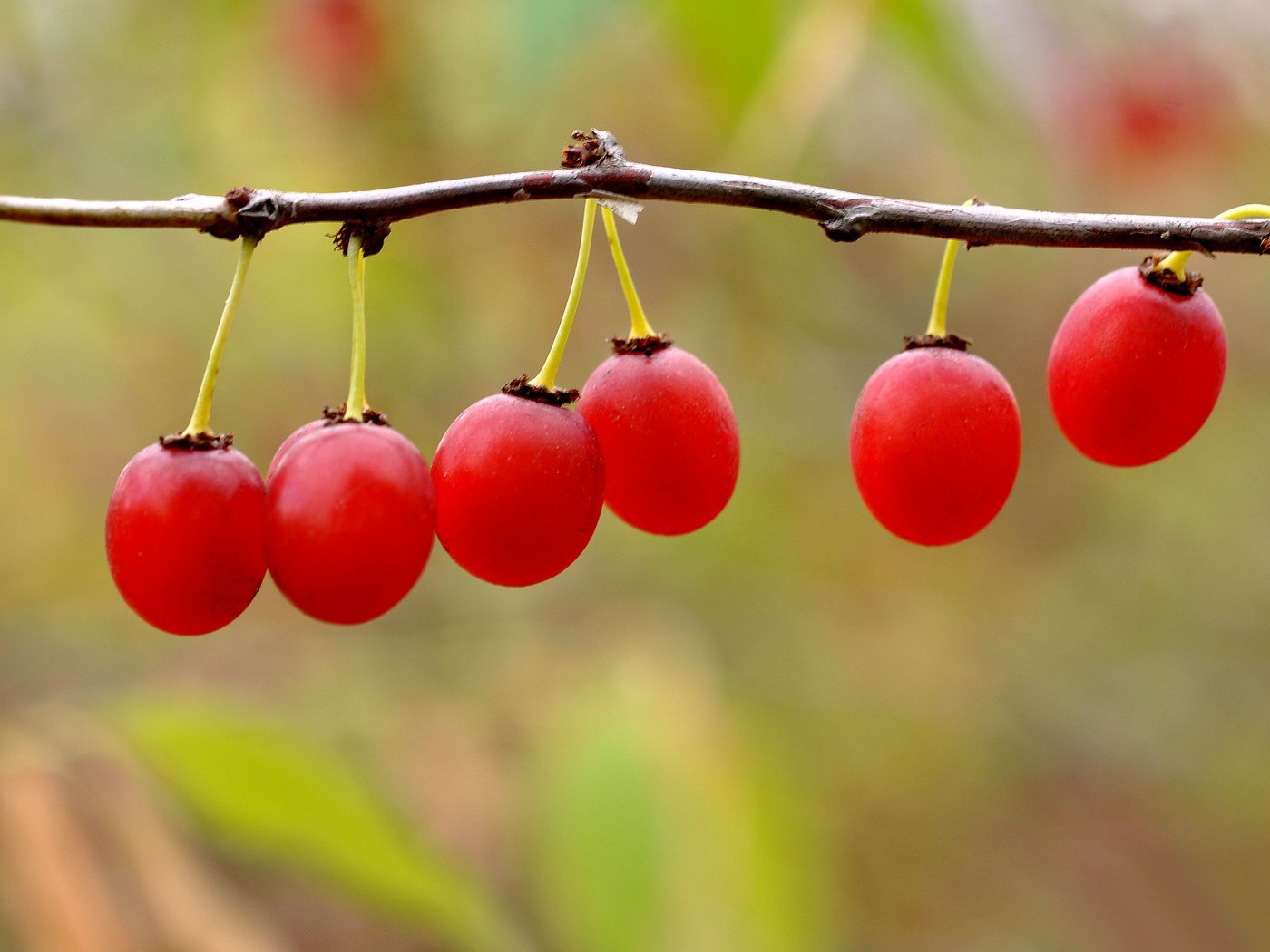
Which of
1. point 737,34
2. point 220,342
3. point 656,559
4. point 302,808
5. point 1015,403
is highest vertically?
point 656,559

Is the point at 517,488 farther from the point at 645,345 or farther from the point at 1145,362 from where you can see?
the point at 1145,362

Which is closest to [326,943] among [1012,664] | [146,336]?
[146,336]

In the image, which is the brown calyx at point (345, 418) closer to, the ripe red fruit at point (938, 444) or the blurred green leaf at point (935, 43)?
the ripe red fruit at point (938, 444)

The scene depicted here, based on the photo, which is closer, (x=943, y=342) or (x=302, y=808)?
(x=943, y=342)

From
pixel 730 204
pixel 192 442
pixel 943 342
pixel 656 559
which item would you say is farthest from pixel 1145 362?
pixel 656 559

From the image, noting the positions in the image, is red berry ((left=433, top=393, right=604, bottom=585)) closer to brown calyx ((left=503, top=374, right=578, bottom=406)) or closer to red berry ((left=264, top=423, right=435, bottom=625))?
brown calyx ((left=503, top=374, right=578, bottom=406))

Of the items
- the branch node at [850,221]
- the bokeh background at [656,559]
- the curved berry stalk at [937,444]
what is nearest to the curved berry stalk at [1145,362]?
the curved berry stalk at [937,444]

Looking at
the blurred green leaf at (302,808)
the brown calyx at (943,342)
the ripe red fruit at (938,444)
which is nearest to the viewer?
the ripe red fruit at (938,444)
